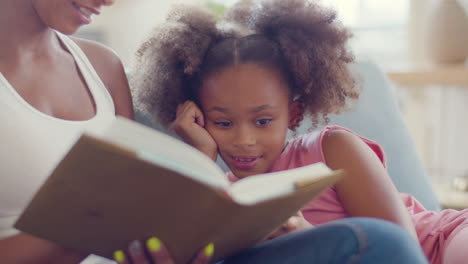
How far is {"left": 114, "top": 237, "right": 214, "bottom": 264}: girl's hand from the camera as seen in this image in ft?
2.52

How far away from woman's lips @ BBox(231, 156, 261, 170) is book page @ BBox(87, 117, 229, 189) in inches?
18.5

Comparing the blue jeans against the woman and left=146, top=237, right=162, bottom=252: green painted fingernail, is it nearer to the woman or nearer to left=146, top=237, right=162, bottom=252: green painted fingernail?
the woman

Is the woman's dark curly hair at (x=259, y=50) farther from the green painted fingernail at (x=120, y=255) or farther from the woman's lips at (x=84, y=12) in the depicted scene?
the green painted fingernail at (x=120, y=255)

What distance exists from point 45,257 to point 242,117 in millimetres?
444

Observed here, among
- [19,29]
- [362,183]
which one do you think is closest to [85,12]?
[19,29]

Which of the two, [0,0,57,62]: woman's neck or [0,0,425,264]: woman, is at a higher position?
[0,0,57,62]: woman's neck

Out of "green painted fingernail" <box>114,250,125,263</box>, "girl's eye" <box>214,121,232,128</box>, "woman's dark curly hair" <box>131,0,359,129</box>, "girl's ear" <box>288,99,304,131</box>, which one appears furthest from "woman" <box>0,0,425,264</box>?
"girl's ear" <box>288,99,304,131</box>

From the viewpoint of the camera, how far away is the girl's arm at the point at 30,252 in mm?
1020

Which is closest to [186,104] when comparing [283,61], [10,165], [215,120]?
[215,120]

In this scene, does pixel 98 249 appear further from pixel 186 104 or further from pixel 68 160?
pixel 186 104

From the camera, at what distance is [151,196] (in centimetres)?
70

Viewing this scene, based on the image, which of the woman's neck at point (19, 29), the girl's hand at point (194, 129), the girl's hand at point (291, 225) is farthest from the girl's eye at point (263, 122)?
the woman's neck at point (19, 29)

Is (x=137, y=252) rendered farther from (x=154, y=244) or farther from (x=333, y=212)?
(x=333, y=212)

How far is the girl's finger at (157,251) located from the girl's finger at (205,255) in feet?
0.13
